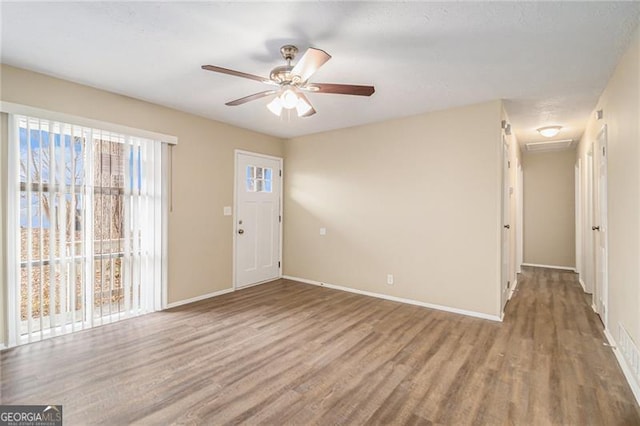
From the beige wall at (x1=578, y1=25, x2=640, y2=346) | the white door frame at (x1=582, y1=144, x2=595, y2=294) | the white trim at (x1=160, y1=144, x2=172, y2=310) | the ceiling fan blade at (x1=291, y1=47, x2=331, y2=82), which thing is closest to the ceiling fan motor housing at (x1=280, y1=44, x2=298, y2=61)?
the ceiling fan blade at (x1=291, y1=47, x2=331, y2=82)

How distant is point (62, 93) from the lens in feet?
9.80

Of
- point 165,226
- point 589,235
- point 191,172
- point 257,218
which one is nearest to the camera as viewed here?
point 165,226

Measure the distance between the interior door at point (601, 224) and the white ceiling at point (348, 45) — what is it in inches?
23.7

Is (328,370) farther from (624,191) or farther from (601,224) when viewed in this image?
(601,224)

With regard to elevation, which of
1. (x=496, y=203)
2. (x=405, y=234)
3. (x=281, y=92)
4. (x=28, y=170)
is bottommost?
(x=405, y=234)

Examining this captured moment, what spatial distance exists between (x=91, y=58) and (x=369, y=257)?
3845 mm

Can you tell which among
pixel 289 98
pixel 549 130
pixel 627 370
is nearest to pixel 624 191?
pixel 627 370

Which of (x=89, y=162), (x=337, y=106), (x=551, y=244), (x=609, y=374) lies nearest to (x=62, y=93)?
(x=89, y=162)

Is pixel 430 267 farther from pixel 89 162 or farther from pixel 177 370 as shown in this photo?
pixel 89 162

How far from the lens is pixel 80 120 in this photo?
304cm

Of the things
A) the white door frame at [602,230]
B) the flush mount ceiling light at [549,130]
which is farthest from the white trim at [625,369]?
the flush mount ceiling light at [549,130]

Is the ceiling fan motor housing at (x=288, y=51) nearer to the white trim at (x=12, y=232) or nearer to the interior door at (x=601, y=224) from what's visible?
the white trim at (x=12, y=232)

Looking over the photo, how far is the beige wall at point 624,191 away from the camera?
214 cm

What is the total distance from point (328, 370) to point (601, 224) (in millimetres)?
3303
